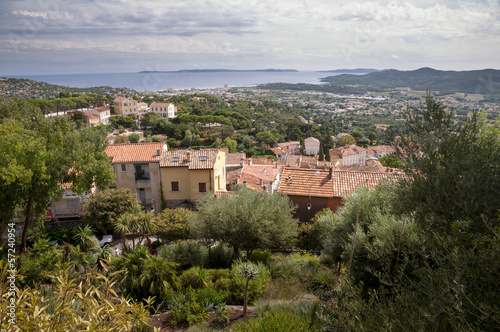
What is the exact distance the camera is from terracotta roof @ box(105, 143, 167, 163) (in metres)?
20.0

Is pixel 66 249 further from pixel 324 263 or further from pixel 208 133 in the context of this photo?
pixel 208 133

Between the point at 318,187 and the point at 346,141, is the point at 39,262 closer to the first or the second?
the point at 318,187

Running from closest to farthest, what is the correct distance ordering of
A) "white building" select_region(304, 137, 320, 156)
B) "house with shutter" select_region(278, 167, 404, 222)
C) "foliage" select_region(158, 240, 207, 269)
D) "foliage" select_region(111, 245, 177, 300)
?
"foliage" select_region(111, 245, 177, 300) → "foliage" select_region(158, 240, 207, 269) → "house with shutter" select_region(278, 167, 404, 222) → "white building" select_region(304, 137, 320, 156)

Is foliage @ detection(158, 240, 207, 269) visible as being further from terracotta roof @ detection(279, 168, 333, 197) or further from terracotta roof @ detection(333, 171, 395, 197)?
terracotta roof @ detection(333, 171, 395, 197)

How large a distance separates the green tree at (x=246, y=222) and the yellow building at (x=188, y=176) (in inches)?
301

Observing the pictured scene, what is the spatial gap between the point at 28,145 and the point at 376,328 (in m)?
10.7

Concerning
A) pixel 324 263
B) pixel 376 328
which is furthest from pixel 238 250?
pixel 376 328

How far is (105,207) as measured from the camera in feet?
52.9

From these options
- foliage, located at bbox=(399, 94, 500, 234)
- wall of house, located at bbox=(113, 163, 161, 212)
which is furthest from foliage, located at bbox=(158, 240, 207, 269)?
wall of house, located at bbox=(113, 163, 161, 212)

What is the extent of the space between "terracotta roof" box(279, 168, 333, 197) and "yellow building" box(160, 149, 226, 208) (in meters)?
4.18

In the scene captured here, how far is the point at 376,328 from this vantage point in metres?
3.78

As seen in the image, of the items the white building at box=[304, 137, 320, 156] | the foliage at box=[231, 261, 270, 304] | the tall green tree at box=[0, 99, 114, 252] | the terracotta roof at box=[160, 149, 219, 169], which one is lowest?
the white building at box=[304, 137, 320, 156]

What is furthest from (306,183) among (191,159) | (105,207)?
(105,207)

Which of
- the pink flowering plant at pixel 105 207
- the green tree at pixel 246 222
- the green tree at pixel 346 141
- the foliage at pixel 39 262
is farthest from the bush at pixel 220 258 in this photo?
the green tree at pixel 346 141
